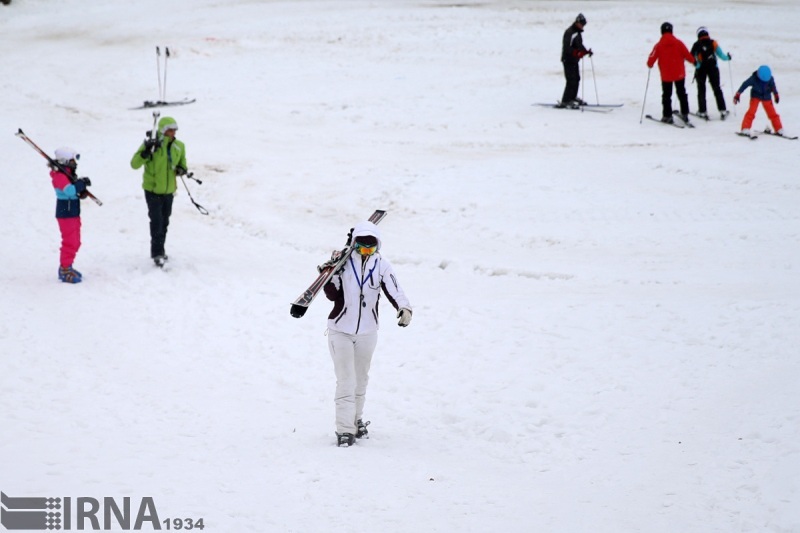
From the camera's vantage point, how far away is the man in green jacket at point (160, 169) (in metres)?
12.5

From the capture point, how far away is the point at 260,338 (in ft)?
37.5

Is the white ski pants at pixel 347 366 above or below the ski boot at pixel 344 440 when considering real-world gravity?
above

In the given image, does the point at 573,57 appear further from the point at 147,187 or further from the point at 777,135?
the point at 147,187

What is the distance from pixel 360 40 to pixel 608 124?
10.8 metres

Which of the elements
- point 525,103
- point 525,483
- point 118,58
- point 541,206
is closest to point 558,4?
point 525,103

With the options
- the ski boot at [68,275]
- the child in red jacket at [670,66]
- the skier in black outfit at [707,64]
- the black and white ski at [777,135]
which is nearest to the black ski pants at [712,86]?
the skier in black outfit at [707,64]

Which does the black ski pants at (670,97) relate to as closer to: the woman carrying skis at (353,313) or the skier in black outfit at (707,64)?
the skier in black outfit at (707,64)

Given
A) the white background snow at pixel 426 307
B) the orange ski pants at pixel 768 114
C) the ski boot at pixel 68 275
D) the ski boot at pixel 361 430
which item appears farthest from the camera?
the orange ski pants at pixel 768 114

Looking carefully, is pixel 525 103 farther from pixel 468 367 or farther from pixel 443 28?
pixel 468 367

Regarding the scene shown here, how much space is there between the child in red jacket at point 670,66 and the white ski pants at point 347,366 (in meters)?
12.9

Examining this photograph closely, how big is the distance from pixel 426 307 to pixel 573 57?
33.3 ft

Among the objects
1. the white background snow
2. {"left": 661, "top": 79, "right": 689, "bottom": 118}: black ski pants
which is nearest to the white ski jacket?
the white background snow

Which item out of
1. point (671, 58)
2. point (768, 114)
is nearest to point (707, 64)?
point (671, 58)

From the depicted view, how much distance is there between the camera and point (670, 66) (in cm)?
1889
